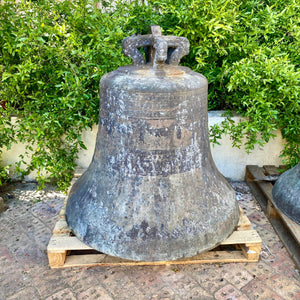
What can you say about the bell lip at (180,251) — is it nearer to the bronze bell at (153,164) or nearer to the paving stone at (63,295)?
the bronze bell at (153,164)

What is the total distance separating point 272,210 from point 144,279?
4.20 ft

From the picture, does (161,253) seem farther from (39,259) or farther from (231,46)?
(231,46)

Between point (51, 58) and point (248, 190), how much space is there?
88.1 inches

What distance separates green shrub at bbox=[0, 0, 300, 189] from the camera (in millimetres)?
2498

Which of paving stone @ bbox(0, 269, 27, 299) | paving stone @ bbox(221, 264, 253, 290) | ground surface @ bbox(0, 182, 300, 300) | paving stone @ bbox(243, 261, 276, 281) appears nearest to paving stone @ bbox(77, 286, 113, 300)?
ground surface @ bbox(0, 182, 300, 300)

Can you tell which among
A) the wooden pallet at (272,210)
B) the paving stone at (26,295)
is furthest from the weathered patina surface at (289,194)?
the paving stone at (26,295)

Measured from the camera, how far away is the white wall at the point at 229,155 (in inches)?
120

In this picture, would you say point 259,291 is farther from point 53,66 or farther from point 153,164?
point 53,66

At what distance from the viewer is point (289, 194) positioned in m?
2.36

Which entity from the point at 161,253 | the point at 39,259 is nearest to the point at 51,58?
the point at 39,259

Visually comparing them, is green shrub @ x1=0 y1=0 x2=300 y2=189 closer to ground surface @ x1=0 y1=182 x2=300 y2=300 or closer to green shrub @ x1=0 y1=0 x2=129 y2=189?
green shrub @ x1=0 y1=0 x2=129 y2=189

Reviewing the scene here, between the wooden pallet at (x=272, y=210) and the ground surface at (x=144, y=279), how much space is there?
65 millimetres

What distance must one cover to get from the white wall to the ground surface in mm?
966

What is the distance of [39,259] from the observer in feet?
7.06
